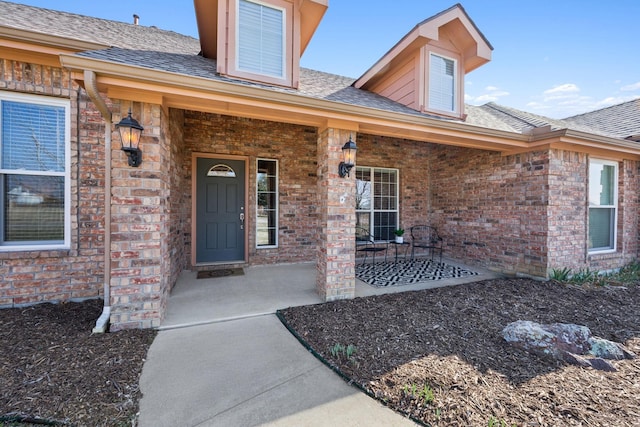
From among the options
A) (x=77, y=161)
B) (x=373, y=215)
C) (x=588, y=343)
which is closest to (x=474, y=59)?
(x=373, y=215)

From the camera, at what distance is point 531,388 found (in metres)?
2.04

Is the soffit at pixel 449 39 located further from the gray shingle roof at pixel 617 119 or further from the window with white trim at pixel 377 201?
the gray shingle roof at pixel 617 119

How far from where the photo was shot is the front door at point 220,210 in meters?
5.20

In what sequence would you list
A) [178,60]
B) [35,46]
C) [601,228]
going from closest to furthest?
[35,46], [178,60], [601,228]

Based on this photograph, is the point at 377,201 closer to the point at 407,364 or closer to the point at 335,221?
the point at 335,221

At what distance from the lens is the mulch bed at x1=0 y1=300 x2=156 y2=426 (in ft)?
5.65

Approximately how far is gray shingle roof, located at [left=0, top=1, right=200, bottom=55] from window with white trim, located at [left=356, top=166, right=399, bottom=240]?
4.54m

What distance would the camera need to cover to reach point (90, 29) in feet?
14.3

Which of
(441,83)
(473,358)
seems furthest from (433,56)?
(473,358)

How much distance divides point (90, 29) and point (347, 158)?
482 centimetres

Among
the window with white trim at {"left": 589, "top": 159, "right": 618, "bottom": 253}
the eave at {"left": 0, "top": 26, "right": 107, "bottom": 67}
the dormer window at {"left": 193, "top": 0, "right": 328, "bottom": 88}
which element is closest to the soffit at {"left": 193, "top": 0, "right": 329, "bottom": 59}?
the dormer window at {"left": 193, "top": 0, "right": 328, "bottom": 88}

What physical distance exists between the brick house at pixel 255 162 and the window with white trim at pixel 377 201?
2.0 inches

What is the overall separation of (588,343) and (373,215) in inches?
174

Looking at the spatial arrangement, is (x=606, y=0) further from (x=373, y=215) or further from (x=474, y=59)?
(x=373, y=215)
